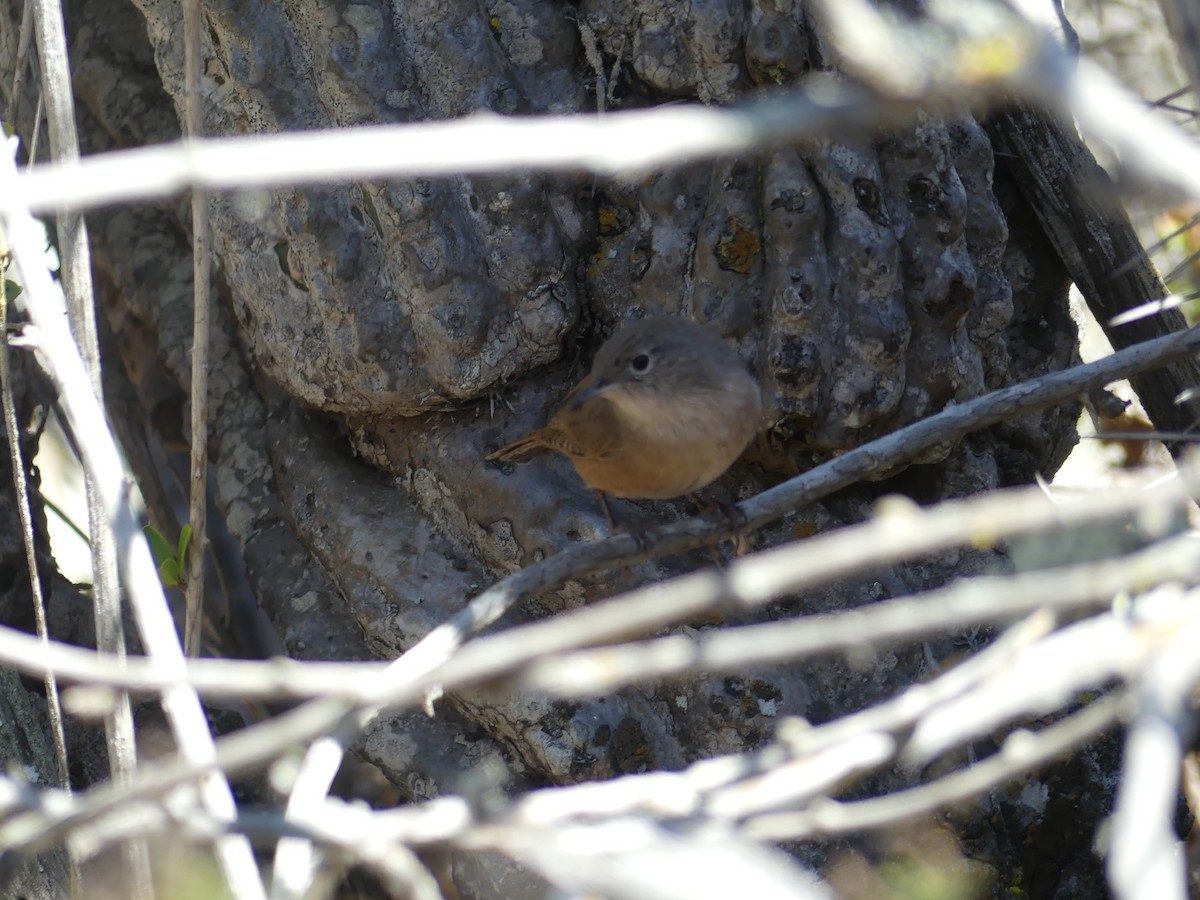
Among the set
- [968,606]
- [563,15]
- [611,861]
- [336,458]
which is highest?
[563,15]

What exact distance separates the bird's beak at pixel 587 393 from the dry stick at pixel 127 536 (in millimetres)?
1571

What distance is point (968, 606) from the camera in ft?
4.48

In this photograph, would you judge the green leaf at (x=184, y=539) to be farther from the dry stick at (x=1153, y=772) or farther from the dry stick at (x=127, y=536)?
the dry stick at (x=1153, y=772)

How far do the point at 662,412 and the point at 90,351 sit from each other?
5.54 feet

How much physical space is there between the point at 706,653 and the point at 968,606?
317mm

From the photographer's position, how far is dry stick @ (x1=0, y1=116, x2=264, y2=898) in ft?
7.24

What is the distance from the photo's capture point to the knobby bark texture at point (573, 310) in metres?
4.01

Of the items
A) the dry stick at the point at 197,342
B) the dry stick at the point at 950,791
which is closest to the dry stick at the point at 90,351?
the dry stick at the point at 197,342

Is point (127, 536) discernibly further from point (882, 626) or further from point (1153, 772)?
point (1153, 772)

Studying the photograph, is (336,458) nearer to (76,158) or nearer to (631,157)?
(76,158)

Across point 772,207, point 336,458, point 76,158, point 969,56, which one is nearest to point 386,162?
point 969,56

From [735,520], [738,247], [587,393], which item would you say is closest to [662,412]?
[587,393]

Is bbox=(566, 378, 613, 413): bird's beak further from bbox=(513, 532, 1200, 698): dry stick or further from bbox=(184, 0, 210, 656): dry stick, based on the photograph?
bbox=(513, 532, 1200, 698): dry stick

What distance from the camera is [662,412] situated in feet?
12.2
